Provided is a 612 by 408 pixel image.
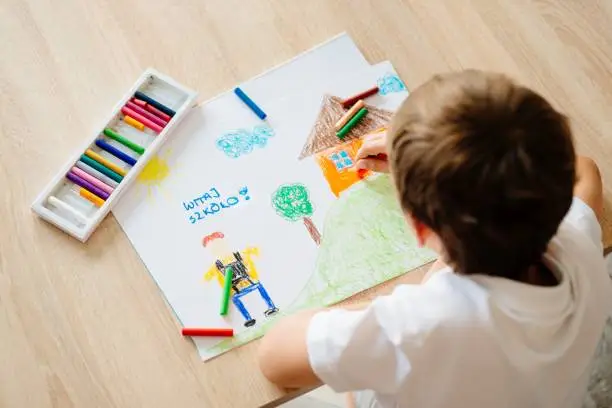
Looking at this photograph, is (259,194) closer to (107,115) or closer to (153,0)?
(107,115)

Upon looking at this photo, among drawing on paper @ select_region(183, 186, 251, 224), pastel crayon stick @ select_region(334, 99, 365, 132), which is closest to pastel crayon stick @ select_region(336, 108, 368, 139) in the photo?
pastel crayon stick @ select_region(334, 99, 365, 132)

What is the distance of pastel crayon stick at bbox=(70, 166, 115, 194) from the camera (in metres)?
0.85

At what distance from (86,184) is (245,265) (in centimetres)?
20

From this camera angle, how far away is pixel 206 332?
0.79m

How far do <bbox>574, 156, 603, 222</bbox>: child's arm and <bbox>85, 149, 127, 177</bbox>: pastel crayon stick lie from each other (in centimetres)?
50

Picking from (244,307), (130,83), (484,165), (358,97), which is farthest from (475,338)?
(130,83)

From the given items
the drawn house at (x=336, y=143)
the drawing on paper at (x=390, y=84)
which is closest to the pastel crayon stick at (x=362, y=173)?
the drawn house at (x=336, y=143)

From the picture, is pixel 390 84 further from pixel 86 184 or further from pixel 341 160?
pixel 86 184

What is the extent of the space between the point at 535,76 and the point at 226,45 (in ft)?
1.25

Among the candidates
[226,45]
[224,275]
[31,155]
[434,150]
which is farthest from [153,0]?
[434,150]

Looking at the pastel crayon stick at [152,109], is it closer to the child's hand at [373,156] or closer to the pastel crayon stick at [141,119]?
the pastel crayon stick at [141,119]

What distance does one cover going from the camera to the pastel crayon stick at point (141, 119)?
2.93 feet

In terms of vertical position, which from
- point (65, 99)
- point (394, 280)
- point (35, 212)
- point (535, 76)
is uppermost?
point (65, 99)

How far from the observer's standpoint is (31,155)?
0.88 metres
